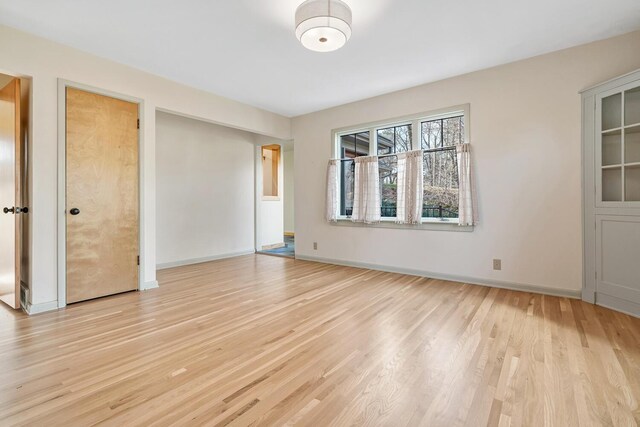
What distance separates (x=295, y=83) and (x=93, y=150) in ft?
8.28

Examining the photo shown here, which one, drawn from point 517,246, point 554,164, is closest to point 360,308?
point 517,246

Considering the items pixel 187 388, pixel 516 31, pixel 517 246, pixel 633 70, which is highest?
pixel 516 31

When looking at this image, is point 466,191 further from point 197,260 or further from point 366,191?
point 197,260

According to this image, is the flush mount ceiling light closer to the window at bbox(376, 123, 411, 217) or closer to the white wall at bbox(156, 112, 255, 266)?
the window at bbox(376, 123, 411, 217)

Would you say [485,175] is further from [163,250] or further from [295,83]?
[163,250]

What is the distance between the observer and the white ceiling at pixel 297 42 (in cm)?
251

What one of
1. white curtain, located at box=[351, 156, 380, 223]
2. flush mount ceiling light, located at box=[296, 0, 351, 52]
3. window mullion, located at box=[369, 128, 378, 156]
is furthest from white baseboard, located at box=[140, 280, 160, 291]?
window mullion, located at box=[369, 128, 378, 156]

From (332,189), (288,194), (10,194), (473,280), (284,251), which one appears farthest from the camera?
(288,194)

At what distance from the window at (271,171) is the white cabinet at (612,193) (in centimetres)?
549

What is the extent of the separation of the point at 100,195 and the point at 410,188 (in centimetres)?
384

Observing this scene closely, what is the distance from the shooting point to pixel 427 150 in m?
Answer: 4.23

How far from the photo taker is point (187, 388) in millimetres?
1686

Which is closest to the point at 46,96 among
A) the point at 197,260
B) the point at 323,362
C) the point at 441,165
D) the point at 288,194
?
the point at 197,260

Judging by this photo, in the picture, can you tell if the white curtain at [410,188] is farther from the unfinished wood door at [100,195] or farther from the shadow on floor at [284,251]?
the unfinished wood door at [100,195]
